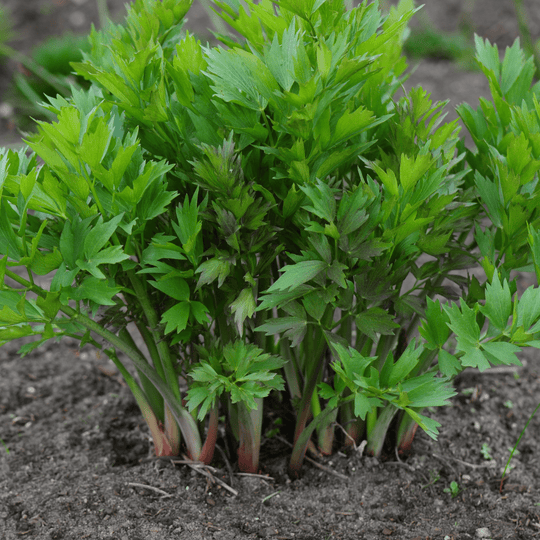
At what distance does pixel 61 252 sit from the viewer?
827 mm

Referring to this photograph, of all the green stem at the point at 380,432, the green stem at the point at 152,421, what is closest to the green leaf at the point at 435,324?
the green stem at the point at 380,432

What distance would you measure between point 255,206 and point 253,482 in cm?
61

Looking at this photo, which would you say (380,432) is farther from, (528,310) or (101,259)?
(101,259)

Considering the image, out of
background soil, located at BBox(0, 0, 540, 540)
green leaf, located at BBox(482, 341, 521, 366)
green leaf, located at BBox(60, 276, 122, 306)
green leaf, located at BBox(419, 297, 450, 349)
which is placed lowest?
background soil, located at BBox(0, 0, 540, 540)

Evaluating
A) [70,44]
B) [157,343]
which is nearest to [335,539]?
[157,343]

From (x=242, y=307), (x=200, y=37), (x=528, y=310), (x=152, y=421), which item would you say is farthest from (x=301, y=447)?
(x=200, y=37)

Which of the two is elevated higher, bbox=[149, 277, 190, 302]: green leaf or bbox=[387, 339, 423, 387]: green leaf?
bbox=[149, 277, 190, 302]: green leaf

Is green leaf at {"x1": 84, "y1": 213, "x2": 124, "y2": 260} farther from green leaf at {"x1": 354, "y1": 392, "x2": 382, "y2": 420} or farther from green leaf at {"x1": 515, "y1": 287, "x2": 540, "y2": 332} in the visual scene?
green leaf at {"x1": 515, "y1": 287, "x2": 540, "y2": 332}

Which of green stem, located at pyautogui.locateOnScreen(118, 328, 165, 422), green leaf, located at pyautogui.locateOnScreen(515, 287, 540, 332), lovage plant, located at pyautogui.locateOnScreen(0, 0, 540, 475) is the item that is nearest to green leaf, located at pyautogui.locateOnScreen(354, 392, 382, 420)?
lovage plant, located at pyautogui.locateOnScreen(0, 0, 540, 475)

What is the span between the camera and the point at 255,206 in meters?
0.86

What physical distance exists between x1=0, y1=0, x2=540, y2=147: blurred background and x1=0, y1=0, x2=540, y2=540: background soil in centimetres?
195

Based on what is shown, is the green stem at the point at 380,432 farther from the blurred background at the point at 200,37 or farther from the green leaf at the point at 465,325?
the blurred background at the point at 200,37

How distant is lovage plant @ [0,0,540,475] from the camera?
→ 80 cm

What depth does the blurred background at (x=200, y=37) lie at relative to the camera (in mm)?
3150
